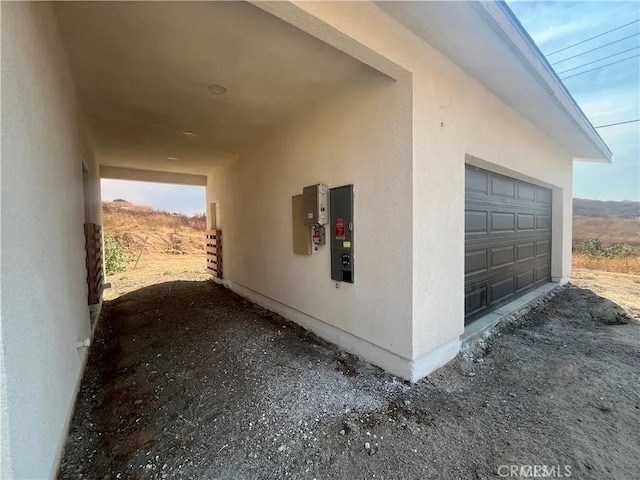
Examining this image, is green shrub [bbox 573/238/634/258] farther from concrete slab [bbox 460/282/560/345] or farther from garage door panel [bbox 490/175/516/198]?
garage door panel [bbox 490/175/516/198]

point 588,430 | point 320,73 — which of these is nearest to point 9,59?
point 320,73

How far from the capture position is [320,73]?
2.63 metres

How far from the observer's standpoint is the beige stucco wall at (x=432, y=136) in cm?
189

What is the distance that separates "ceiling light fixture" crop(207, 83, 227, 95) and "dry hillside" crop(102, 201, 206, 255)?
498 inches

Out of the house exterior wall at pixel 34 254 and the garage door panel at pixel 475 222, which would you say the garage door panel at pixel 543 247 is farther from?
the house exterior wall at pixel 34 254

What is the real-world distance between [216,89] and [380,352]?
3227mm

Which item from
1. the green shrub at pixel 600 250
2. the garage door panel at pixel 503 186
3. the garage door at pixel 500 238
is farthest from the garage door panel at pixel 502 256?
the green shrub at pixel 600 250

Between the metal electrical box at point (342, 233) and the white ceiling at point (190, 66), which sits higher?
the white ceiling at point (190, 66)

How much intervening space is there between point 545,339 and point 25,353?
465 cm

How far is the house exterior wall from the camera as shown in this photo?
105 centimetres

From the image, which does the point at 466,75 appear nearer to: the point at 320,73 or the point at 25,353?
the point at 320,73

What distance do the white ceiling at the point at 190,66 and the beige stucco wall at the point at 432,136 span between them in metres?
0.39

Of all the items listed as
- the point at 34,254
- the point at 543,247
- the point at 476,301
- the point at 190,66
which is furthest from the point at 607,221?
the point at 34,254

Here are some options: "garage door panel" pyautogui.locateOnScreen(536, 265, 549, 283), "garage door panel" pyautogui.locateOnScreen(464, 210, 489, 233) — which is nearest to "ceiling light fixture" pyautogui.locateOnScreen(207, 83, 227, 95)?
"garage door panel" pyautogui.locateOnScreen(464, 210, 489, 233)
